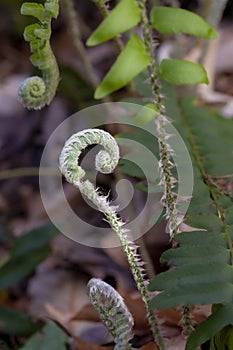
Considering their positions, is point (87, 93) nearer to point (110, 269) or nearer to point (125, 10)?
point (110, 269)

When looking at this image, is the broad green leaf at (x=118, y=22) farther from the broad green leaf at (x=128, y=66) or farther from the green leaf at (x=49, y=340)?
the green leaf at (x=49, y=340)

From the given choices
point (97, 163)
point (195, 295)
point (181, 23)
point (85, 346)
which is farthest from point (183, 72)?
point (85, 346)

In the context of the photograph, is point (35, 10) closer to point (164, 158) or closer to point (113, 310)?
point (164, 158)

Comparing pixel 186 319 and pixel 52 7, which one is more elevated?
pixel 52 7

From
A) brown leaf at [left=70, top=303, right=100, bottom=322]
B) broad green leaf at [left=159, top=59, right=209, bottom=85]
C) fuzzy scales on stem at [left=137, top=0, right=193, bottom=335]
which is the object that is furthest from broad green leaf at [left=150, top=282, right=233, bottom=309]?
brown leaf at [left=70, top=303, right=100, bottom=322]

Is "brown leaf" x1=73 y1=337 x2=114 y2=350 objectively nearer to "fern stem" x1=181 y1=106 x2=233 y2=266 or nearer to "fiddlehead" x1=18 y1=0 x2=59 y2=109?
"fern stem" x1=181 y1=106 x2=233 y2=266

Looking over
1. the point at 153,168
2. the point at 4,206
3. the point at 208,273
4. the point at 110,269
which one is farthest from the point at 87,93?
the point at 208,273
